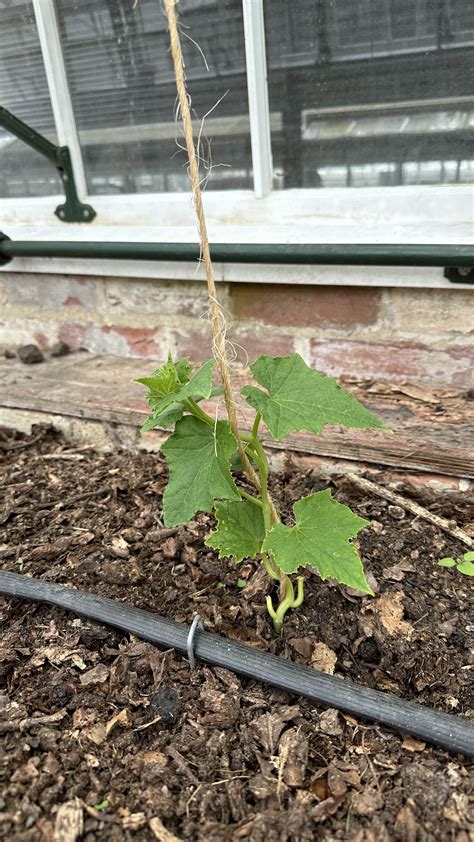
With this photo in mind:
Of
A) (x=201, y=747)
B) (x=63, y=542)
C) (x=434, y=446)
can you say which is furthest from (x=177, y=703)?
(x=434, y=446)

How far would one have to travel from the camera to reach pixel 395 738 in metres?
1.08

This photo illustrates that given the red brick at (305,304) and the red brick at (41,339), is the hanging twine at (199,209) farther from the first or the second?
the red brick at (41,339)

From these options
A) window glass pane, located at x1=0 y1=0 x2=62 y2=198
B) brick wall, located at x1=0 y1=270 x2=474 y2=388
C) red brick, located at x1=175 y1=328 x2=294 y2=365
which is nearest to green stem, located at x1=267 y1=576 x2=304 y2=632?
brick wall, located at x1=0 y1=270 x2=474 y2=388

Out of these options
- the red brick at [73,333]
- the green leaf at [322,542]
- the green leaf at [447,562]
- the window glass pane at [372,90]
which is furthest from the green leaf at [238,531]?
the red brick at [73,333]

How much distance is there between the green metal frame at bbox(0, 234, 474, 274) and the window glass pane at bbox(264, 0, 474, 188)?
26cm

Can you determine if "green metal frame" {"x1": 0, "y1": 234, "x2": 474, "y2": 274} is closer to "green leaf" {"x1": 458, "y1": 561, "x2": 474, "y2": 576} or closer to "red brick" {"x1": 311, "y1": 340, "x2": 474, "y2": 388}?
"red brick" {"x1": 311, "y1": 340, "x2": 474, "y2": 388}

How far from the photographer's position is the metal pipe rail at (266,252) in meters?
1.76

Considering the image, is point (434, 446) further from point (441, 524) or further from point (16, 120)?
point (16, 120)

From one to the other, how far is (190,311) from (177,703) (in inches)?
57.6

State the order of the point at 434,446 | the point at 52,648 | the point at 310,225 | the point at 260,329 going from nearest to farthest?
1. the point at 52,648
2. the point at 434,446
3. the point at 310,225
4. the point at 260,329

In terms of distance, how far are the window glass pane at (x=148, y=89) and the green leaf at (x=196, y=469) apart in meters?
1.23

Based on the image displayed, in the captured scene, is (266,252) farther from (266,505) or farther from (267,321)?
(266,505)

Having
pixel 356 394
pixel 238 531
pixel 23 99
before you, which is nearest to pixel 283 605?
pixel 238 531

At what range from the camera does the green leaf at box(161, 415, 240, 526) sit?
104 centimetres
